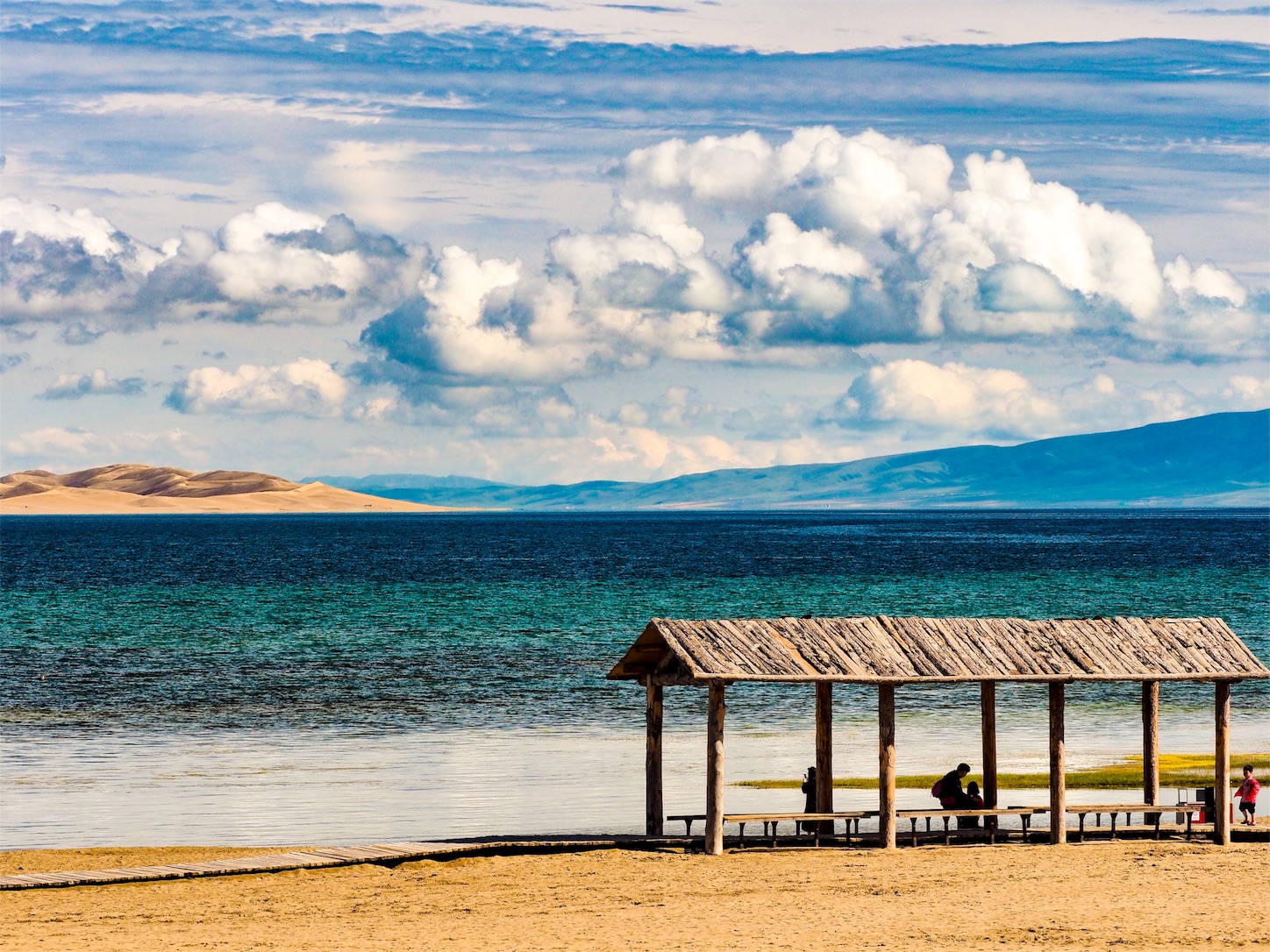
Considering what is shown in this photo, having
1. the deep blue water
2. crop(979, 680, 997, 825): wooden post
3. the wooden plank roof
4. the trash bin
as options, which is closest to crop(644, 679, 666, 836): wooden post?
the wooden plank roof

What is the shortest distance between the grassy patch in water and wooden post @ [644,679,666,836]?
6501 mm

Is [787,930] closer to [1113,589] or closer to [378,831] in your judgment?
[378,831]

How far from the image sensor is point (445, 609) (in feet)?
251

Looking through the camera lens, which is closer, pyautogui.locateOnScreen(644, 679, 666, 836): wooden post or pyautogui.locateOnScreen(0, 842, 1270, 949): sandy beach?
pyautogui.locateOnScreen(0, 842, 1270, 949): sandy beach

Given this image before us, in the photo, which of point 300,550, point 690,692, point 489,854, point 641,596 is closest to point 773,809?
point 489,854

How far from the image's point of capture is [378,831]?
26.5 meters

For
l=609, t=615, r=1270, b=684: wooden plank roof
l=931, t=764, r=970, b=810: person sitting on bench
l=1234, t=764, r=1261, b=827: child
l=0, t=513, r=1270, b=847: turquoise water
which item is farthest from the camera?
l=0, t=513, r=1270, b=847: turquoise water

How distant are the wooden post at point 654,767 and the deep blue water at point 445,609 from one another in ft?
49.0

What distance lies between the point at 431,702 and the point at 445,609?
32.8 m

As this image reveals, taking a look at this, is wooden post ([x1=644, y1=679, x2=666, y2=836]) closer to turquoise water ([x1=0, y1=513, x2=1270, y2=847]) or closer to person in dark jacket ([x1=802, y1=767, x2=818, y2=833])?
person in dark jacket ([x1=802, y1=767, x2=818, y2=833])

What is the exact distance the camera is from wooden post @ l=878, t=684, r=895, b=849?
23812 mm

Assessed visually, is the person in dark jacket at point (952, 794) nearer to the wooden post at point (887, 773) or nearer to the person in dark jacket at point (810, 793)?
the wooden post at point (887, 773)

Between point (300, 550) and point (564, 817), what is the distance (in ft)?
418

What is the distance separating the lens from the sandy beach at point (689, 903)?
18.3m
